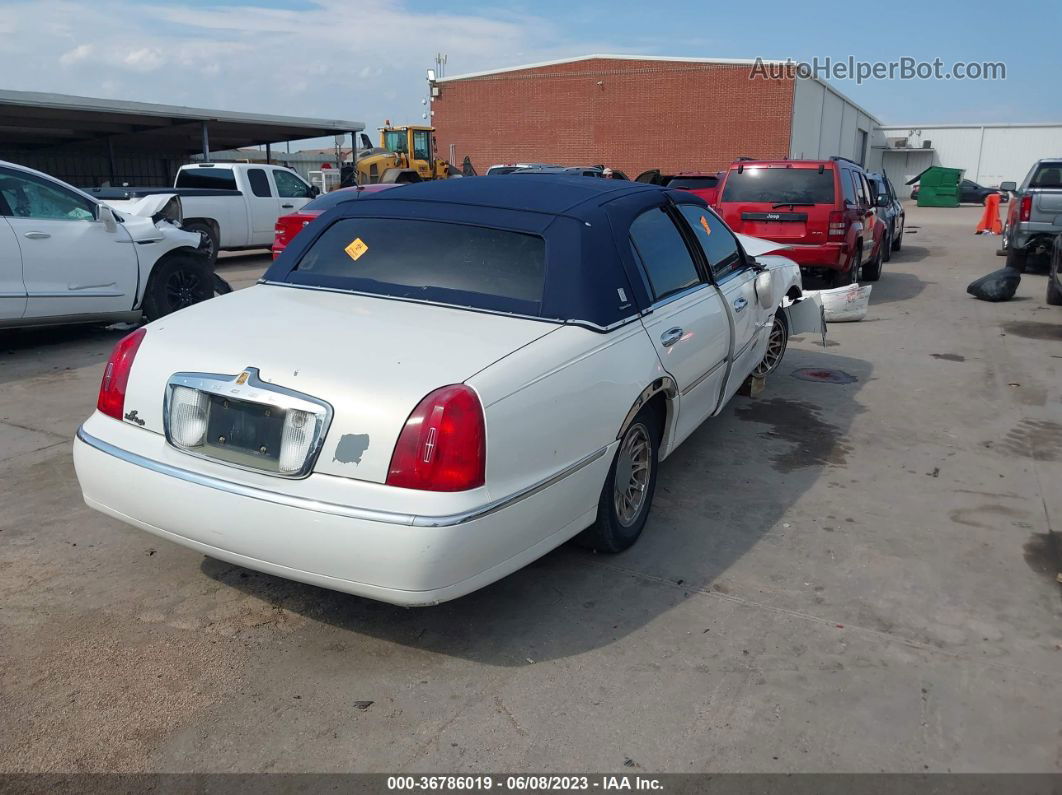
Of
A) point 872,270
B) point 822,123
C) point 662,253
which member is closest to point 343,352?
point 662,253

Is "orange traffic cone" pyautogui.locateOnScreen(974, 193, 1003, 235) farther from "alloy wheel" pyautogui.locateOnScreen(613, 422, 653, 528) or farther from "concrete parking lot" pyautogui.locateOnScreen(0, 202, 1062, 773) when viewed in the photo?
"alloy wheel" pyautogui.locateOnScreen(613, 422, 653, 528)

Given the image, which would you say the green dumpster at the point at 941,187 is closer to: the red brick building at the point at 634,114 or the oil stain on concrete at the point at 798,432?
the red brick building at the point at 634,114

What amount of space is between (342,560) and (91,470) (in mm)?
1262

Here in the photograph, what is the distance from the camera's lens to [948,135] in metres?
63.2

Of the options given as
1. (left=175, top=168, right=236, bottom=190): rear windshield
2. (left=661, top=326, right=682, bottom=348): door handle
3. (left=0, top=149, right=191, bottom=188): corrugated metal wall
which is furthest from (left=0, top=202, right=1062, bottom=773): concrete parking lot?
(left=0, top=149, right=191, bottom=188): corrugated metal wall

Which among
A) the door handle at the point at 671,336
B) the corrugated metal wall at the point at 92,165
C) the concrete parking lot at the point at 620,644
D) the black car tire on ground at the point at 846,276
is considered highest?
the corrugated metal wall at the point at 92,165

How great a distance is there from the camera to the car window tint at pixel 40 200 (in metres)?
7.53

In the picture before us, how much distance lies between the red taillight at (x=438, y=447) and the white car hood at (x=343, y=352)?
41 millimetres

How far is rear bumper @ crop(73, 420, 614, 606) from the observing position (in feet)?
9.25

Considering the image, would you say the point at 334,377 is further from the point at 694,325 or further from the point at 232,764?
Answer: the point at 694,325

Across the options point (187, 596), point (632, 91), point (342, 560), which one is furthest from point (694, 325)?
point (632, 91)

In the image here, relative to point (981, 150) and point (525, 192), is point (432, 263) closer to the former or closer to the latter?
point (525, 192)

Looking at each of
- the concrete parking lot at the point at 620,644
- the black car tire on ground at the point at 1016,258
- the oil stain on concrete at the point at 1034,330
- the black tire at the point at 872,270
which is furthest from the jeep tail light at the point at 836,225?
the concrete parking lot at the point at 620,644

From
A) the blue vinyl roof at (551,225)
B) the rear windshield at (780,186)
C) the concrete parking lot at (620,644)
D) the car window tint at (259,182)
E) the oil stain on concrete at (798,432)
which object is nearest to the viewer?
the concrete parking lot at (620,644)
